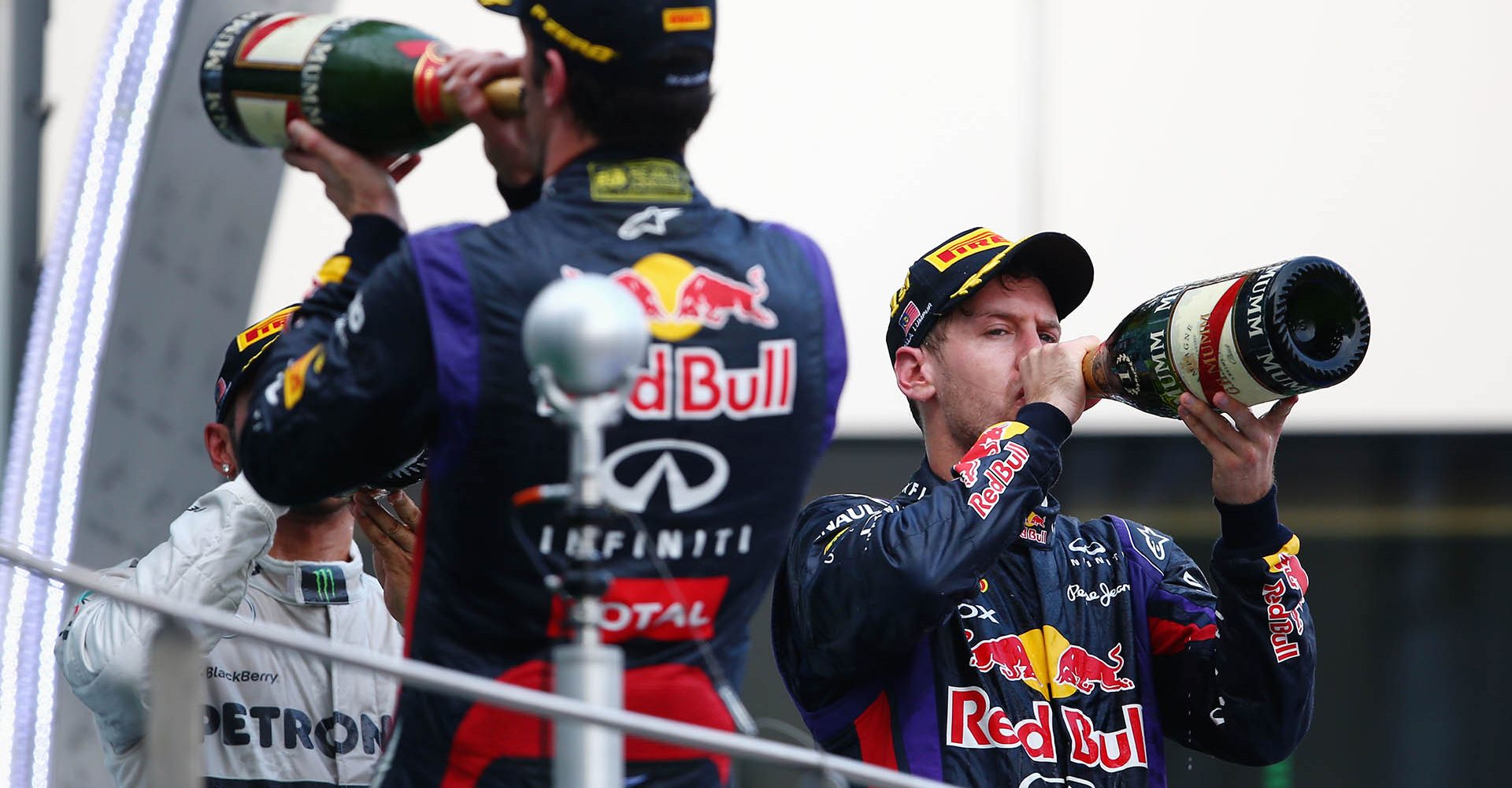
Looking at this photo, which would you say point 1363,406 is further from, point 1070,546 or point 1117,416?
point 1070,546

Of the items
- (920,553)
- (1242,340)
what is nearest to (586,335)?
(920,553)

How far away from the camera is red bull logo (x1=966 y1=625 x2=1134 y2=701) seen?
2.13 m

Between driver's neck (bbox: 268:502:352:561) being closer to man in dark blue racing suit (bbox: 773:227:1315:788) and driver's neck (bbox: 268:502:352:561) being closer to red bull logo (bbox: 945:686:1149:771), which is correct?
man in dark blue racing suit (bbox: 773:227:1315:788)

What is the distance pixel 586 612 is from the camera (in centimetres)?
133

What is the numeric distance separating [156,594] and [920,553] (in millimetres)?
977

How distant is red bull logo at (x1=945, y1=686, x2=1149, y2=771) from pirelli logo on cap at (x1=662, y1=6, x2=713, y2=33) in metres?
0.96

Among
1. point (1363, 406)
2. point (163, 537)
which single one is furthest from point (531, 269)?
point (1363, 406)

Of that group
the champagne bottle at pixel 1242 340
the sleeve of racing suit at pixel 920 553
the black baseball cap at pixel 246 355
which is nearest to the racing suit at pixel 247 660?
the black baseball cap at pixel 246 355

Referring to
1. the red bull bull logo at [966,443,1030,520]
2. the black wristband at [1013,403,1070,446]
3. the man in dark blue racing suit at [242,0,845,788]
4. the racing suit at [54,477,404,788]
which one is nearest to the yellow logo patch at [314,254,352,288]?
the man in dark blue racing suit at [242,0,845,788]

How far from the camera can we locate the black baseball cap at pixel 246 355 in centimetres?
242

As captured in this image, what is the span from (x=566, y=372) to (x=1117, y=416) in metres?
3.14

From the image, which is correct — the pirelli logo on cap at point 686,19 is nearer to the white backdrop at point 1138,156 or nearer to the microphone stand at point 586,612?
the microphone stand at point 586,612

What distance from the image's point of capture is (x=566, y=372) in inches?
49.3

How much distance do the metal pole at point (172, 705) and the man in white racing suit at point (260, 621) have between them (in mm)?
822
